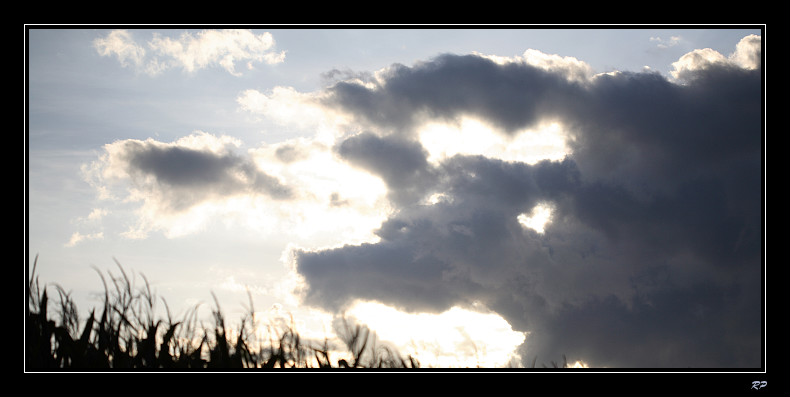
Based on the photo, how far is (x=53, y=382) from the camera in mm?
3656
